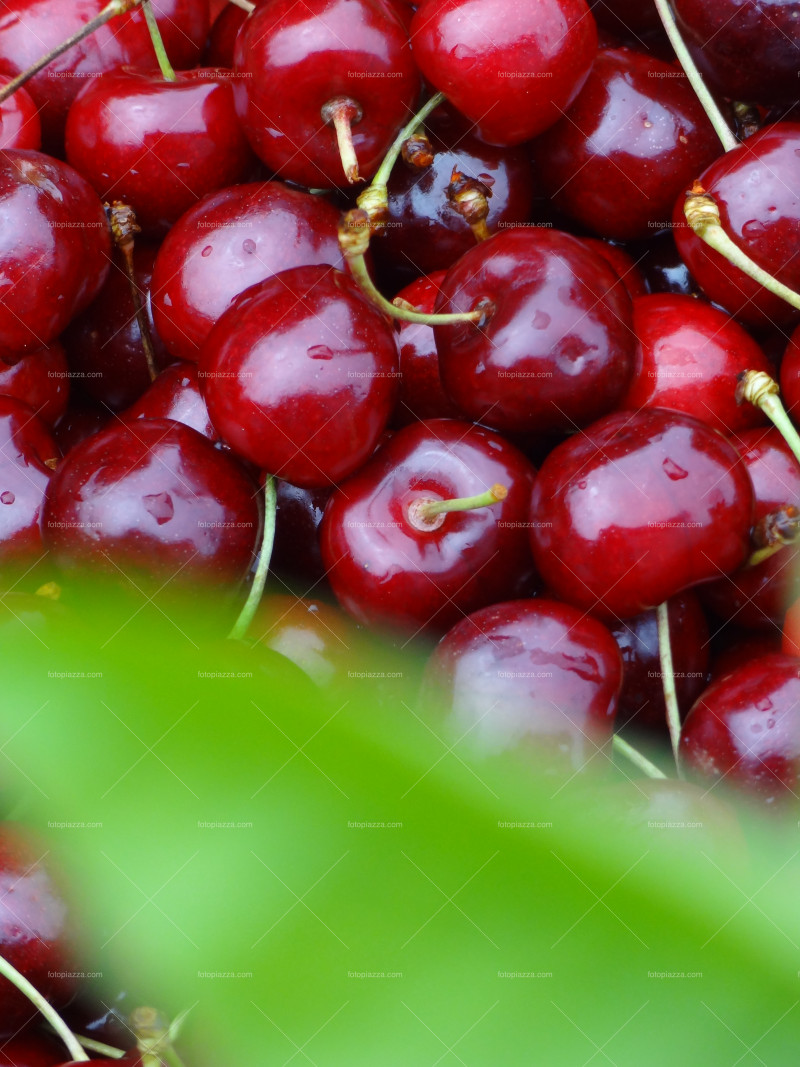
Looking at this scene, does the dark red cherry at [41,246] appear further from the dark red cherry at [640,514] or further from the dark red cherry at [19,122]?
the dark red cherry at [640,514]

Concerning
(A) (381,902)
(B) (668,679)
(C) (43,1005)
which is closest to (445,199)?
(B) (668,679)

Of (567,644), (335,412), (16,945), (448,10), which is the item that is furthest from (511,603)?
(448,10)

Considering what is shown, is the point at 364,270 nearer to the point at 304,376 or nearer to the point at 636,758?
the point at 304,376

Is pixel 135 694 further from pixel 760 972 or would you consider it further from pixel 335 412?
pixel 760 972

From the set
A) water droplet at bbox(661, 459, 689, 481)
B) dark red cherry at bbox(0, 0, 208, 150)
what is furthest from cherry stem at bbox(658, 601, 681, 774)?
dark red cherry at bbox(0, 0, 208, 150)

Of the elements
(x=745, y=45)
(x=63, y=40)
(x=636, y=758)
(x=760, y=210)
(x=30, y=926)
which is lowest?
(x=636, y=758)

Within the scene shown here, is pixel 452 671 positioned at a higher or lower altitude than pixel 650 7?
lower

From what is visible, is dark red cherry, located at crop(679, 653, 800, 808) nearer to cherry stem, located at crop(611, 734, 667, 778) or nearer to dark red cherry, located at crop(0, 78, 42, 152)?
cherry stem, located at crop(611, 734, 667, 778)
